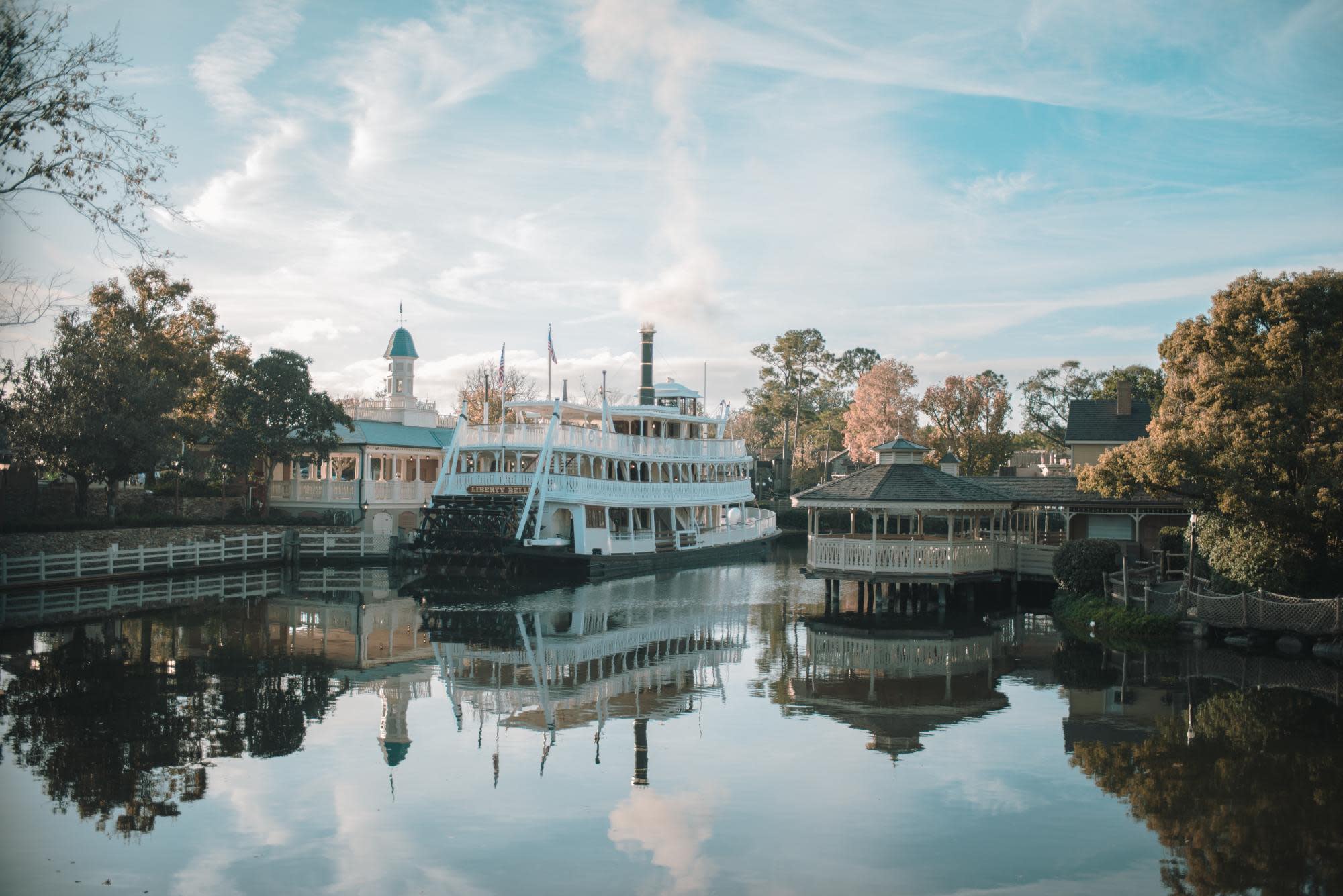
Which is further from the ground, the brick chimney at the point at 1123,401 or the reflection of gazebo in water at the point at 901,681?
the brick chimney at the point at 1123,401

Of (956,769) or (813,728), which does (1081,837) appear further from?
(813,728)

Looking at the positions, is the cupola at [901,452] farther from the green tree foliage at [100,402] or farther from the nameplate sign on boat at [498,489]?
the green tree foliage at [100,402]

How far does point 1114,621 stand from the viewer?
79.6 feet

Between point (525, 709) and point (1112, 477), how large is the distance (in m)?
14.7

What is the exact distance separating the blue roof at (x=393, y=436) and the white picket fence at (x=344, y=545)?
5738mm

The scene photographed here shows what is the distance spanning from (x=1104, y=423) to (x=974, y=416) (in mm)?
21961

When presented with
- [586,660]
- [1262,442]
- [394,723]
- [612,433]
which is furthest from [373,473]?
[1262,442]

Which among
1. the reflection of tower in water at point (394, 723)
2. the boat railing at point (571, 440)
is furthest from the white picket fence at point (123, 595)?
the reflection of tower in water at point (394, 723)

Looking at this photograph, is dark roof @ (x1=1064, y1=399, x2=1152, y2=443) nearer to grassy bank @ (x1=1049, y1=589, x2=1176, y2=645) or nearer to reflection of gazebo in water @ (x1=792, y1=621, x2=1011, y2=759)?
grassy bank @ (x1=1049, y1=589, x2=1176, y2=645)

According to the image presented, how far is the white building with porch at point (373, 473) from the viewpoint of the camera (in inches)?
1773

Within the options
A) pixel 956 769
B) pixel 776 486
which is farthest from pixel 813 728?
pixel 776 486

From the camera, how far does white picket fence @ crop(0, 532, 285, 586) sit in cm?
2978

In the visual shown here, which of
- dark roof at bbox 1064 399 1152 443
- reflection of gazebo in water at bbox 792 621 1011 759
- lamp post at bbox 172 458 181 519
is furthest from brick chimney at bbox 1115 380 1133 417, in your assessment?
lamp post at bbox 172 458 181 519

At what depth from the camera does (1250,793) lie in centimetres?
1241
